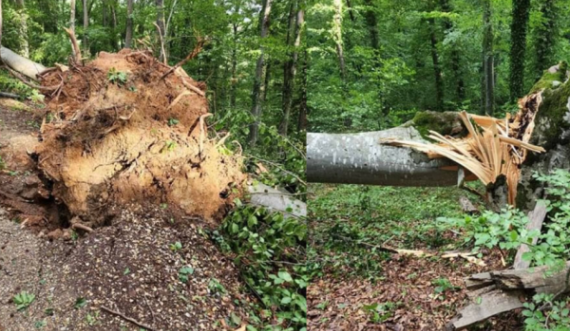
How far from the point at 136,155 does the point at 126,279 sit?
3.58 ft

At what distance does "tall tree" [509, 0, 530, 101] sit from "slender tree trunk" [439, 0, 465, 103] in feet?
4.50

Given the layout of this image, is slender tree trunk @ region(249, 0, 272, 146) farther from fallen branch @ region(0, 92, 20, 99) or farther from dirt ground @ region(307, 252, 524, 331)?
fallen branch @ region(0, 92, 20, 99)

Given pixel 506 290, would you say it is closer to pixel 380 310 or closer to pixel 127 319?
pixel 380 310

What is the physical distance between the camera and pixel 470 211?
149 inches

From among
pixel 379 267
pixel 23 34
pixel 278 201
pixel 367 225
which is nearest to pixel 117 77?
pixel 278 201

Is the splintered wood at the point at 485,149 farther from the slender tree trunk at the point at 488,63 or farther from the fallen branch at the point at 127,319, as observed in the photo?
the slender tree trunk at the point at 488,63

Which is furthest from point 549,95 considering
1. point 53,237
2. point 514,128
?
point 53,237

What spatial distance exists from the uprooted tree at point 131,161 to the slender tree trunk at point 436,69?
2305 millimetres

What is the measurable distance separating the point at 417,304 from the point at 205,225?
1.44 metres

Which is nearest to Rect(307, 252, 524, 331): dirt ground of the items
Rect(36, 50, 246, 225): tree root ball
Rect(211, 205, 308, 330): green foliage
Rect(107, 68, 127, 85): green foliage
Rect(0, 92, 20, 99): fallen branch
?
Rect(211, 205, 308, 330): green foliage

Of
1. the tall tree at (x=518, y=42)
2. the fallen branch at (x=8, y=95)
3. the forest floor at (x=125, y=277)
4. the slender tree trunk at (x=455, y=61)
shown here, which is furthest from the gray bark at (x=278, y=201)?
the fallen branch at (x=8, y=95)

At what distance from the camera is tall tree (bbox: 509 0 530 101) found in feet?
20.5

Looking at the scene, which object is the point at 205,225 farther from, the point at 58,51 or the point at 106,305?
the point at 58,51

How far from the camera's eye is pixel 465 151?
3082 millimetres
